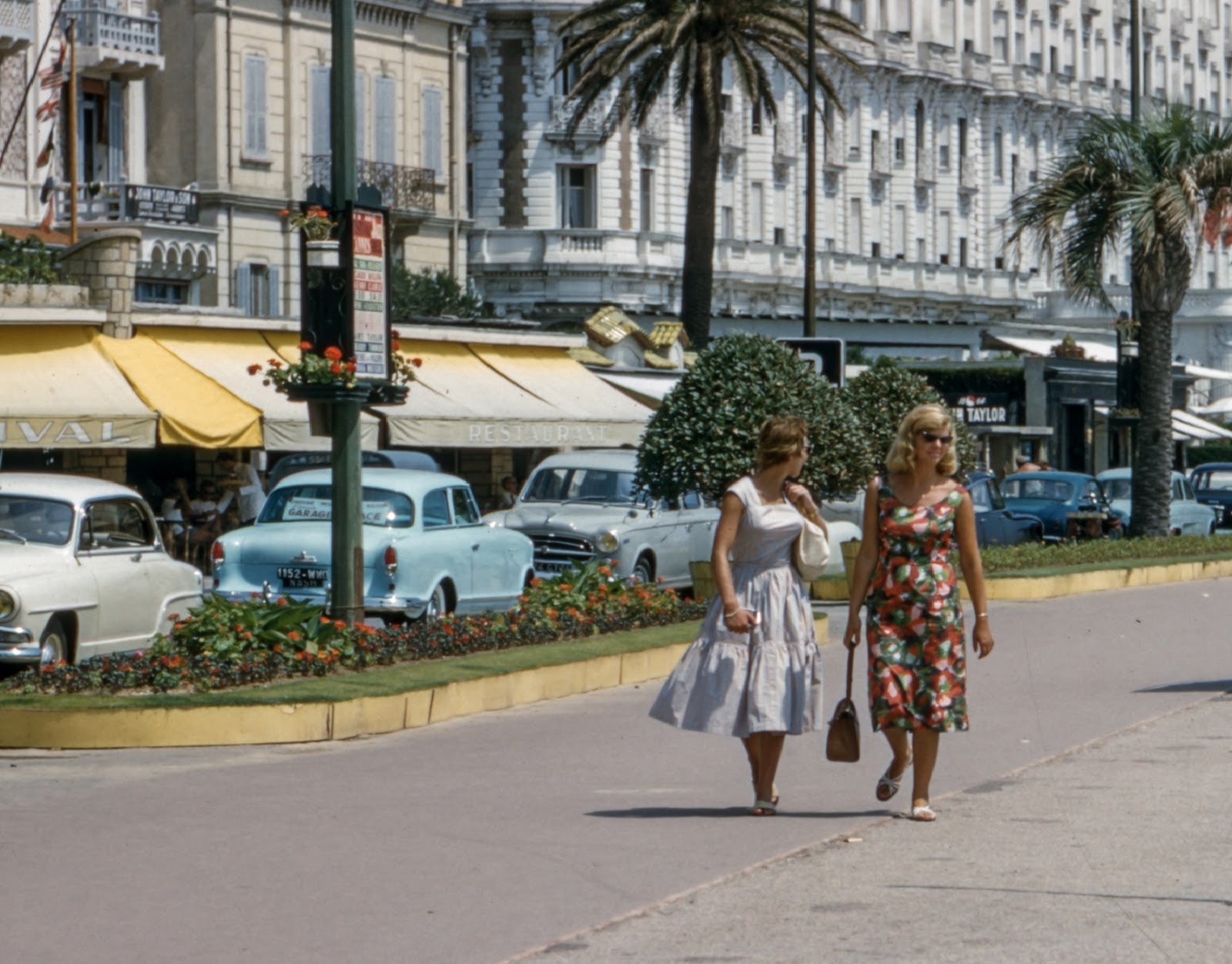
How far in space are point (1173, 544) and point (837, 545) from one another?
8.78 meters

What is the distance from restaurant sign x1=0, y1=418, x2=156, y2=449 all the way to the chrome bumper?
12602 mm

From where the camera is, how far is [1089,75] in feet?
301

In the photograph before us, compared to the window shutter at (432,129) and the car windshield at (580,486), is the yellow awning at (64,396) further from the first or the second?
A: the window shutter at (432,129)

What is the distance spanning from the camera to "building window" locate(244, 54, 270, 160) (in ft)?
155

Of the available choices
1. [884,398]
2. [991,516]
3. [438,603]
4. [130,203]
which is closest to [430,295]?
[130,203]

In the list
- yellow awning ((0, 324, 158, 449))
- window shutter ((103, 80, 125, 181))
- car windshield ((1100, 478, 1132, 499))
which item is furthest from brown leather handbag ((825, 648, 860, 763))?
window shutter ((103, 80, 125, 181))

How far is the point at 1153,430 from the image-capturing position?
36719mm

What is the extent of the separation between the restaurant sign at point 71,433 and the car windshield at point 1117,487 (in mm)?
20286

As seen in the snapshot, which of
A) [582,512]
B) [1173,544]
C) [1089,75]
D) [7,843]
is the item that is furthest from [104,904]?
[1089,75]

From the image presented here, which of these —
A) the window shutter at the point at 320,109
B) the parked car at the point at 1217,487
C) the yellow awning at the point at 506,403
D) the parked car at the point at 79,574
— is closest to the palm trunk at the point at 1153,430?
the yellow awning at the point at 506,403

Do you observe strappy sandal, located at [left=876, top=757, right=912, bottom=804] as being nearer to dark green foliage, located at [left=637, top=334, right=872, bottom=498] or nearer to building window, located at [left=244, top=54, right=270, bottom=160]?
dark green foliage, located at [left=637, top=334, right=872, bottom=498]

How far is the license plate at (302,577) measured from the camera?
21312mm

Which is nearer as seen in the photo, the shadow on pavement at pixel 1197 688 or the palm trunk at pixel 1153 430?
the shadow on pavement at pixel 1197 688

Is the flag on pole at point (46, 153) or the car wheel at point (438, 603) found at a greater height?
the flag on pole at point (46, 153)
